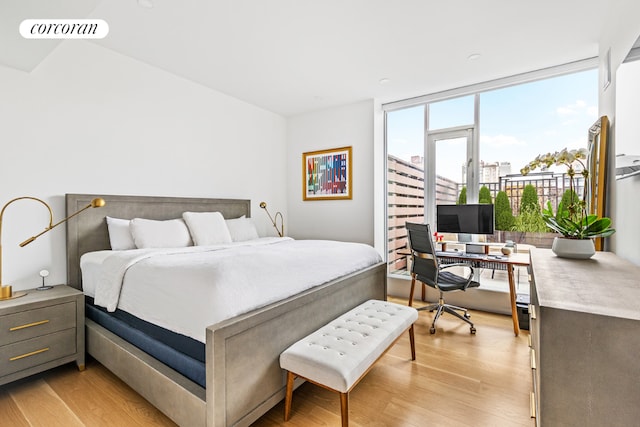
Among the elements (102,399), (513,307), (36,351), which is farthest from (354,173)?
(36,351)

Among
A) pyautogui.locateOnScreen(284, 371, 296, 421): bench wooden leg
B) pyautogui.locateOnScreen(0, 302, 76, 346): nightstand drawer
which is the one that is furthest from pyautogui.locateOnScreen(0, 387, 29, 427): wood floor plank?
pyautogui.locateOnScreen(284, 371, 296, 421): bench wooden leg

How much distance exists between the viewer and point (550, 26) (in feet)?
7.99

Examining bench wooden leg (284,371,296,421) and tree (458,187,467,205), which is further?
tree (458,187,467,205)

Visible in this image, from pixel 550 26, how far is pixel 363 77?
5.55 ft

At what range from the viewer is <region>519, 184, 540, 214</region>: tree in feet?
10.8

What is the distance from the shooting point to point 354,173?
4277 millimetres

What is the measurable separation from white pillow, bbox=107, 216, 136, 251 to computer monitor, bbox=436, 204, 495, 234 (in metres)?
3.25

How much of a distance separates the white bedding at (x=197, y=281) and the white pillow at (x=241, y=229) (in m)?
1.08

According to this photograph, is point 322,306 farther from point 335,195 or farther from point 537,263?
point 335,195

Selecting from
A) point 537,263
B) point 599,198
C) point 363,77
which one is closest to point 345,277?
point 537,263

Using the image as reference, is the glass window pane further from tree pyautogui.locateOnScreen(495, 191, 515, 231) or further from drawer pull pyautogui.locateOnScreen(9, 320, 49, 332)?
drawer pull pyautogui.locateOnScreen(9, 320, 49, 332)

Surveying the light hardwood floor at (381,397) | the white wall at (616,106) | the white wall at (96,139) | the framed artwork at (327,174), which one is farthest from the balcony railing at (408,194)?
the white wall at (96,139)

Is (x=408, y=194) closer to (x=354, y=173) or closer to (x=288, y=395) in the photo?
(x=354, y=173)

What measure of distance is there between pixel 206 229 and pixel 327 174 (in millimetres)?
2024
